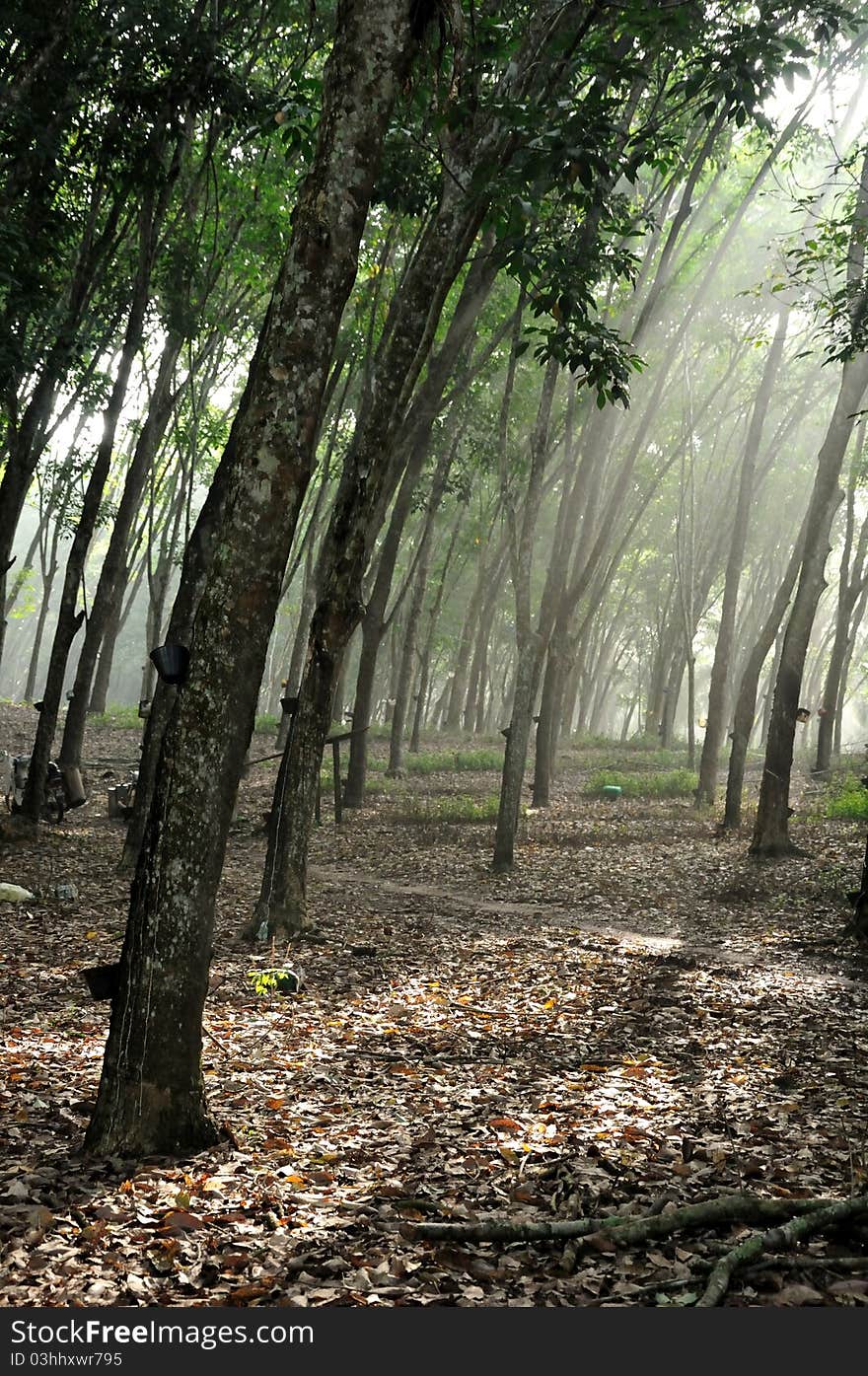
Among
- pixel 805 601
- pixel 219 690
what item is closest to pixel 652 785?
pixel 805 601

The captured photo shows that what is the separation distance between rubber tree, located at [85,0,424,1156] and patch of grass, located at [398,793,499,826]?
39.3 feet

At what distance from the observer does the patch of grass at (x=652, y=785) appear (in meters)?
20.8

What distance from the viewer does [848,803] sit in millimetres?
17000

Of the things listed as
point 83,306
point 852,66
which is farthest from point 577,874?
point 852,66

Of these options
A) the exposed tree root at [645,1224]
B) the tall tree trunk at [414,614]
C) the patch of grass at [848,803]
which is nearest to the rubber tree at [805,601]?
the patch of grass at [848,803]

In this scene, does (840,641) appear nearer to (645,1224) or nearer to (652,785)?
(652,785)

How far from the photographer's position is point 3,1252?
373 centimetres

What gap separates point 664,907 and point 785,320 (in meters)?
11.7

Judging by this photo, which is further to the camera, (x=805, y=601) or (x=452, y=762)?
(x=452, y=762)

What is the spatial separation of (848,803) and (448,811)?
6.66 metres

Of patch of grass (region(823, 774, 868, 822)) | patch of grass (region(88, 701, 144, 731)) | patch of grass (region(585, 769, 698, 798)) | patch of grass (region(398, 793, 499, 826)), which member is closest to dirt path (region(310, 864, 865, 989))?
patch of grass (region(398, 793, 499, 826))

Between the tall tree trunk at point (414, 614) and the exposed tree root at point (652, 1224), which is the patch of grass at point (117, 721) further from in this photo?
the exposed tree root at point (652, 1224)

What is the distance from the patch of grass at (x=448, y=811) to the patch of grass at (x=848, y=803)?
18.5 feet

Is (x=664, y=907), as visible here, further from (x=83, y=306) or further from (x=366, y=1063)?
(x=83, y=306)
